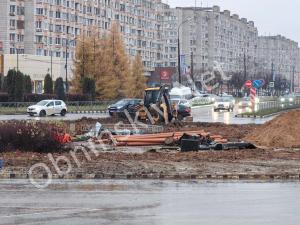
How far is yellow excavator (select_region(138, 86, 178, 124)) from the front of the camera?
47.3 meters

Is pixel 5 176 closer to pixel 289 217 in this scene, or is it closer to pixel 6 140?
pixel 6 140

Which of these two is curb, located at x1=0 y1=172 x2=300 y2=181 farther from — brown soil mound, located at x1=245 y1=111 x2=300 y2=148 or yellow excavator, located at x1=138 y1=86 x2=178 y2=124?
yellow excavator, located at x1=138 y1=86 x2=178 y2=124

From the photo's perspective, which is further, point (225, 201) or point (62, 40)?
point (62, 40)

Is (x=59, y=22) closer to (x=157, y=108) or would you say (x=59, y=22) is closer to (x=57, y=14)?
(x=57, y=14)

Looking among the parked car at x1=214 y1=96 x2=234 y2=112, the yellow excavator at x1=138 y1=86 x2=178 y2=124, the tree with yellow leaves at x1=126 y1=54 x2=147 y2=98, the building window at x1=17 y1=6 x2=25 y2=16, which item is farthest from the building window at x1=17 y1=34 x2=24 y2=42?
the yellow excavator at x1=138 y1=86 x2=178 y2=124

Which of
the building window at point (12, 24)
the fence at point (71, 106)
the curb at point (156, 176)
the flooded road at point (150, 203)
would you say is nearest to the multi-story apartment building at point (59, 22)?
the building window at point (12, 24)

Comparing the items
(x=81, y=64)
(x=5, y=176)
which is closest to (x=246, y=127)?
(x=5, y=176)

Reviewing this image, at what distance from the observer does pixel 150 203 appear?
49.4 feet

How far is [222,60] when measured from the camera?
190500 mm

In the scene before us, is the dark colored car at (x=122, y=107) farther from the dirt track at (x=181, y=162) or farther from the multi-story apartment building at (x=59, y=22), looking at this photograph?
the multi-story apartment building at (x=59, y=22)

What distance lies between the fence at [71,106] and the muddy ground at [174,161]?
40.1 m

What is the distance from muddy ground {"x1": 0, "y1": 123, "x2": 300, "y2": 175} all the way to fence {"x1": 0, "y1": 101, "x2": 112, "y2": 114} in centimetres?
4006

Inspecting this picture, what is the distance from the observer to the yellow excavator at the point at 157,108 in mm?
47312

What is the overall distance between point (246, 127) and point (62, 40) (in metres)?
91.2
